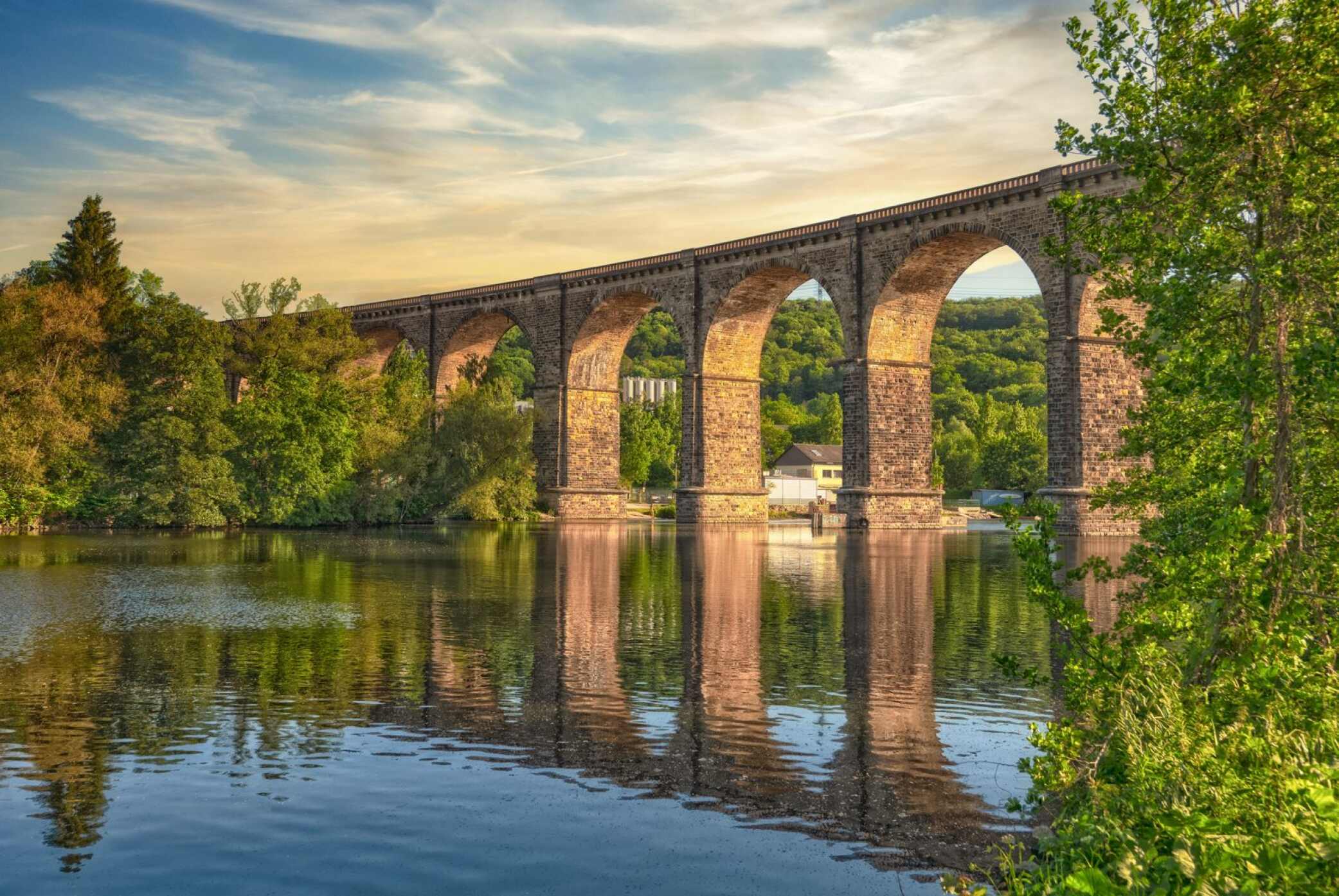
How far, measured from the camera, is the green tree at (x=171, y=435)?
4812 cm

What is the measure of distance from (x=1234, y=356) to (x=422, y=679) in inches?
346

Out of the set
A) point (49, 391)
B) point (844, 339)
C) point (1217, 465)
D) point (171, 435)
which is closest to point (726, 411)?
point (844, 339)

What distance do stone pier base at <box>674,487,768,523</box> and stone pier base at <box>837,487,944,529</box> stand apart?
24.1ft

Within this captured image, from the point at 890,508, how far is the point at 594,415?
19.5m

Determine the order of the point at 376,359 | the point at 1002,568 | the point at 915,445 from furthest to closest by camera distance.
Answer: the point at 376,359
the point at 915,445
the point at 1002,568

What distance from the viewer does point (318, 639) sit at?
635 inches

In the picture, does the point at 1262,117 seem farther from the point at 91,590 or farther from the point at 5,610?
the point at 91,590

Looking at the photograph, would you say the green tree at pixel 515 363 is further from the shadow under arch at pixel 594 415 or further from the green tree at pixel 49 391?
the green tree at pixel 49 391

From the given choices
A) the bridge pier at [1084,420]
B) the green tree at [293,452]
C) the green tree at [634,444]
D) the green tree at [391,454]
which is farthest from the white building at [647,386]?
the bridge pier at [1084,420]

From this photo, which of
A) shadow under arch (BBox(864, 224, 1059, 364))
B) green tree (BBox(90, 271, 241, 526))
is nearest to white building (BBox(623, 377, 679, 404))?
green tree (BBox(90, 271, 241, 526))

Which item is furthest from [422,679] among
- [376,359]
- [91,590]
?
[376,359]

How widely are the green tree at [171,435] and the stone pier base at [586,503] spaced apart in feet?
53.6

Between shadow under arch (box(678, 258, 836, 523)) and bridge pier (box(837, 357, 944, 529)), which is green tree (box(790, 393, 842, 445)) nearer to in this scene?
shadow under arch (box(678, 258, 836, 523))

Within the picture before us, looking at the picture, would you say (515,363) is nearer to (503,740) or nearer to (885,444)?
(885,444)
